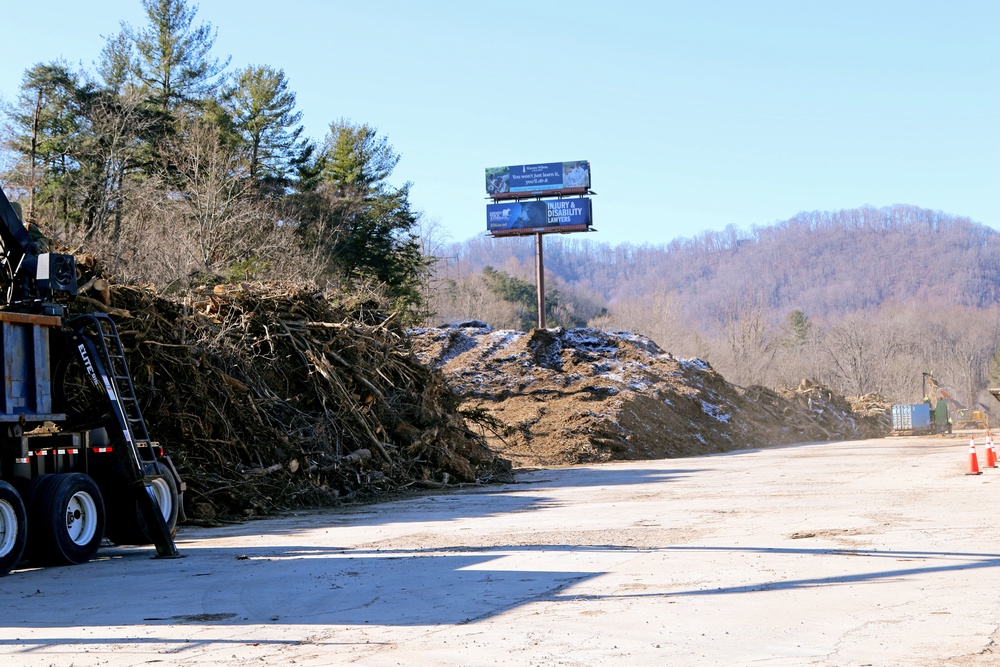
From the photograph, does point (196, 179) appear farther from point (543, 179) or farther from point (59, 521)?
point (59, 521)

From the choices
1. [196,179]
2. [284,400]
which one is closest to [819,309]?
[196,179]

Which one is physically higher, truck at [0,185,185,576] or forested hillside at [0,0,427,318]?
forested hillside at [0,0,427,318]

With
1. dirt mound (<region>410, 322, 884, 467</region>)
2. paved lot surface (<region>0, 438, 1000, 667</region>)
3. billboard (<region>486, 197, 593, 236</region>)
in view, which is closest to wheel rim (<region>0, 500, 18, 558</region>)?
paved lot surface (<region>0, 438, 1000, 667</region>)

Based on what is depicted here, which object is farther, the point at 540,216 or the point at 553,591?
the point at 540,216

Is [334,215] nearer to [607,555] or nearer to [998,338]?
[607,555]

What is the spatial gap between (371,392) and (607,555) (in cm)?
1210

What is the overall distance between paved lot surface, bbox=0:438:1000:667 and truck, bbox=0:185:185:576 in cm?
46

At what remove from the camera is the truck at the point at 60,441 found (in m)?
11.6

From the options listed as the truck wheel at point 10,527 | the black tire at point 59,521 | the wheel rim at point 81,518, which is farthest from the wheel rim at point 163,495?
the truck wheel at point 10,527

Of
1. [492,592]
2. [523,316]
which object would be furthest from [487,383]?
[523,316]

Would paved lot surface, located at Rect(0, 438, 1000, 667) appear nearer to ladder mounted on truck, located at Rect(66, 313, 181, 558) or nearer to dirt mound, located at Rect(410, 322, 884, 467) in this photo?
ladder mounted on truck, located at Rect(66, 313, 181, 558)

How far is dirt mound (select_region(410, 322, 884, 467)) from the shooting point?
3347 centimetres

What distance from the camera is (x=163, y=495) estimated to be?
1327cm

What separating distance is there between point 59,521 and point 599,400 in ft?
85.9
